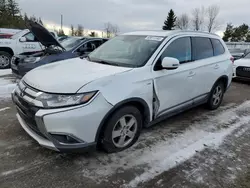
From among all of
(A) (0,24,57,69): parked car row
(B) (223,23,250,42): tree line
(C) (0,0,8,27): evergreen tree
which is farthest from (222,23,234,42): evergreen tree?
(A) (0,24,57,69): parked car row

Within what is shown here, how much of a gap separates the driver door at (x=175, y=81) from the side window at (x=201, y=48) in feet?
0.55

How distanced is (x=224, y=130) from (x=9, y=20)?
35318mm

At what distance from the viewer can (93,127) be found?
2713mm

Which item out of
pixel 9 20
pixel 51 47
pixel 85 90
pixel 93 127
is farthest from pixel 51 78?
pixel 9 20

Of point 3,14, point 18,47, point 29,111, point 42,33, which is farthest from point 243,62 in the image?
point 3,14

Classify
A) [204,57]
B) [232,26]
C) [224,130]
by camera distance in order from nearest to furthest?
1. [224,130]
2. [204,57]
3. [232,26]

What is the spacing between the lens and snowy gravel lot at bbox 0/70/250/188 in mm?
2645

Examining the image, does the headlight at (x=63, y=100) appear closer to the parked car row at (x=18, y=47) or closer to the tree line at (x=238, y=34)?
the parked car row at (x=18, y=47)

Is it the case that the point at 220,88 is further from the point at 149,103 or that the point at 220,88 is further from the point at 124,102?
the point at 124,102

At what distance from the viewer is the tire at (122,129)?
9.60 ft

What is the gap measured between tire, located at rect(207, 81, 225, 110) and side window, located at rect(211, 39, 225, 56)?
0.66 metres

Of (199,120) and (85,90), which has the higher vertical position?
(85,90)

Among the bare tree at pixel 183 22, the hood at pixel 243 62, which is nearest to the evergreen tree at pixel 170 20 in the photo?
the bare tree at pixel 183 22

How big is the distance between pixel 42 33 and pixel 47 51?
56 centimetres
